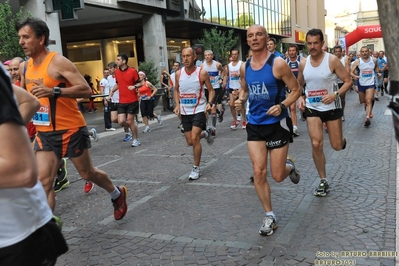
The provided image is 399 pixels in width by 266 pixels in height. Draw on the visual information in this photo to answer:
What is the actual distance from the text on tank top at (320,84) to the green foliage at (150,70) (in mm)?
13071

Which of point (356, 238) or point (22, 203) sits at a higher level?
point (22, 203)

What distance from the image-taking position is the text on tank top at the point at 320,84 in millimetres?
5223

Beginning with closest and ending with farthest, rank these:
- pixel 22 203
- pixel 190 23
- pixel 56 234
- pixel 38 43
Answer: pixel 22 203, pixel 56 234, pixel 38 43, pixel 190 23

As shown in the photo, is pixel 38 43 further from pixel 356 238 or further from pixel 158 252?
pixel 356 238

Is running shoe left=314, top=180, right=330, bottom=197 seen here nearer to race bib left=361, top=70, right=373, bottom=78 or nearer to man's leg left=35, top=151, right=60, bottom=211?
man's leg left=35, top=151, right=60, bottom=211

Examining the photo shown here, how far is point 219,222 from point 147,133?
7.72 m

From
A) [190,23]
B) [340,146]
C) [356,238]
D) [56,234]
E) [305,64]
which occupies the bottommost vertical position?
[356,238]

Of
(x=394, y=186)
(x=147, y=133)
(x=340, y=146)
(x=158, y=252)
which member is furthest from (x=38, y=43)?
(x=147, y=133)

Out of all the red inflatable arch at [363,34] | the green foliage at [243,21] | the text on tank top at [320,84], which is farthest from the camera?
the red inflatable arch at [363,34]

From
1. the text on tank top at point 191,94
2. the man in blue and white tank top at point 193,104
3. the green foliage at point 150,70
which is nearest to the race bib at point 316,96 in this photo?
the man in blue and white tank top at point 193,104

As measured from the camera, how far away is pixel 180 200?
5195mm

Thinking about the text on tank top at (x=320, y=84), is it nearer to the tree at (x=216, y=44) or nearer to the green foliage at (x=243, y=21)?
the tree at (x=216, y=44)

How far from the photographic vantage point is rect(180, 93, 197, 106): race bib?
6353 millimetres

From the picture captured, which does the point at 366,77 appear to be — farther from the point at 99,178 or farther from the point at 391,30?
the point at 391,30
